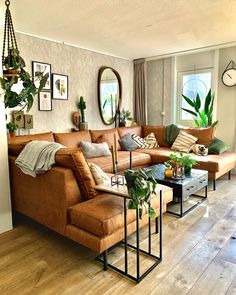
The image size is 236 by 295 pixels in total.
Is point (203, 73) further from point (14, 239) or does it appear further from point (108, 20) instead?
point (14, 239)

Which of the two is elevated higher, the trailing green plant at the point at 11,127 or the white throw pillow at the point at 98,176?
the trailing green plant at the point at 11,127

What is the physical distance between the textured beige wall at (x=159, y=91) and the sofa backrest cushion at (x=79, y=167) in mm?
3642

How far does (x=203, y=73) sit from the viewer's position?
4926mm

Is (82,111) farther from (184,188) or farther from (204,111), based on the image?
(184,188)

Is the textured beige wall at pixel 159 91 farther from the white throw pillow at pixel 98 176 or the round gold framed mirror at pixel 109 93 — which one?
the white throw pillow at pixel 98 176

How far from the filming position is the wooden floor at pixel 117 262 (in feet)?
5.50

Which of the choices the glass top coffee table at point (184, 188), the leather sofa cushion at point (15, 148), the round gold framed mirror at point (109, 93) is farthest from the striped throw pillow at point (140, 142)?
the leather sofa cushion at point (15, 148)

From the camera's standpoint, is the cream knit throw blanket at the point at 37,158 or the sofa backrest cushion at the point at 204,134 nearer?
the cream knit throw blanket at the point at 37,158

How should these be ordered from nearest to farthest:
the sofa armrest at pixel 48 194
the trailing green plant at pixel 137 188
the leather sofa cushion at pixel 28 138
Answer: the trailing green plant at pixel 137 188 < the sofa armrest at pixel 48 194 < the leather sofa cushion at pixel 28 138

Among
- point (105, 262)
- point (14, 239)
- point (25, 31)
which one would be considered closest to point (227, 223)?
point (105, 262)

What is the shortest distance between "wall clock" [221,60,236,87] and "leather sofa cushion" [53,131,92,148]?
8.99ft

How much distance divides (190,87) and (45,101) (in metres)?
3.01

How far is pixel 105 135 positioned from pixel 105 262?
2.72 metres

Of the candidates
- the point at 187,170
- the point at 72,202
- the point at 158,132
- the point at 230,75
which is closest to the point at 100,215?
the point at 72,202
